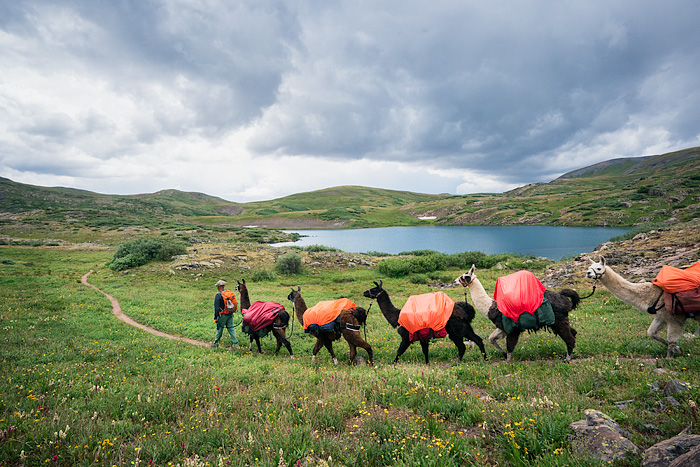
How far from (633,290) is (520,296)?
361 cm

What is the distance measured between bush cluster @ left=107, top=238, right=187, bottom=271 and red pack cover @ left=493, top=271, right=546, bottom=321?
119 feet

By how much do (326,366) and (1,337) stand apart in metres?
11.7

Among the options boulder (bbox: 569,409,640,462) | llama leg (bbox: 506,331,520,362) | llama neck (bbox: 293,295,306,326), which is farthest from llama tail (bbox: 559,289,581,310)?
llama neck (bbox: 293,295,306,326)

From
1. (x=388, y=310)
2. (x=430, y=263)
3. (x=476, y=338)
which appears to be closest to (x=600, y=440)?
(x=476, y=338)

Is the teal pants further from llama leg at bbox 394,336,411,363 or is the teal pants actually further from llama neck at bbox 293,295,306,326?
llama leg at bbox 394,336,411,363

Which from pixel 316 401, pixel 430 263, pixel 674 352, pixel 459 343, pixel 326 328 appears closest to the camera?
pixel 316 401

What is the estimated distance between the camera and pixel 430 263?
32938 millimetres

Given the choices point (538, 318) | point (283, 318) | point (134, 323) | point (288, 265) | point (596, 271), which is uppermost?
point (596, 271)

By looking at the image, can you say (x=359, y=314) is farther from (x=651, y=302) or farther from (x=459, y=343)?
(x=651, y=302)

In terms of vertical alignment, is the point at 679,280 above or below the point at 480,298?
above

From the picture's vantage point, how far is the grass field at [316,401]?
3795 mm

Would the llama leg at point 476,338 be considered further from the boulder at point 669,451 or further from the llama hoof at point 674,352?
the boulder at point 669,451

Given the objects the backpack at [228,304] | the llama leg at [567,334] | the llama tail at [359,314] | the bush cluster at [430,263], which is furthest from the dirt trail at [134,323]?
the bush cluster at [430,263]

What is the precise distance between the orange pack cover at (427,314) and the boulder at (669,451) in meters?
5.28
